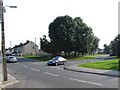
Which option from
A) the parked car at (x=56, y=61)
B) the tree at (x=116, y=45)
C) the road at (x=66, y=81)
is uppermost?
the tree at (x=116, y=45)

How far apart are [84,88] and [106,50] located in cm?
18065

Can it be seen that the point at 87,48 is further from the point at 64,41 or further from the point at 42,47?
the point at 42,47

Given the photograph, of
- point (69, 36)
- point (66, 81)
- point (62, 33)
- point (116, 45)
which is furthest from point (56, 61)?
point (116, 45)

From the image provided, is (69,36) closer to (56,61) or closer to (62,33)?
(62,33)

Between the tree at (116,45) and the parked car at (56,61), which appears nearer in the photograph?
the parked car at (56,61)

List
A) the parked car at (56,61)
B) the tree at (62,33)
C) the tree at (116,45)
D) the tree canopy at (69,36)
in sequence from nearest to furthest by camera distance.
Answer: the parked car at (56,61) < the tree at (62,33) < the tree canopy at (69,36) < the tree at (116,45)

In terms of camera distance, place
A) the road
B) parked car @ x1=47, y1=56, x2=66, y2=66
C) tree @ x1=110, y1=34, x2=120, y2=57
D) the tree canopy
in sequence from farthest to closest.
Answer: tree @ x1=110, y1=34, x2=120, y2=57 < the tree canopy < parked car @ x1=47, y1=56, x2=66, y2=66 < the road

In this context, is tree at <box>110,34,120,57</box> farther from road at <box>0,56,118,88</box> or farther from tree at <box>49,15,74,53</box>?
road at <box>0,56,118,88</box>

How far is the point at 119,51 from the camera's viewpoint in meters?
84.1

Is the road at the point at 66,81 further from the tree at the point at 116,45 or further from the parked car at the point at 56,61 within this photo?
the tree at the point at 116,45

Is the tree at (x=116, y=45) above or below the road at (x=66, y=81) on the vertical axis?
above

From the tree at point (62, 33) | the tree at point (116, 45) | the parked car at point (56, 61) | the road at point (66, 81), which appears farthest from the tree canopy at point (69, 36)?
the road at point (66, 81)

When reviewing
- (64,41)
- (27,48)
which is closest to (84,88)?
(64,41)

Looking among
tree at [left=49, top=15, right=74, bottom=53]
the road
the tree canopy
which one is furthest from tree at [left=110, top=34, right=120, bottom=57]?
the road
